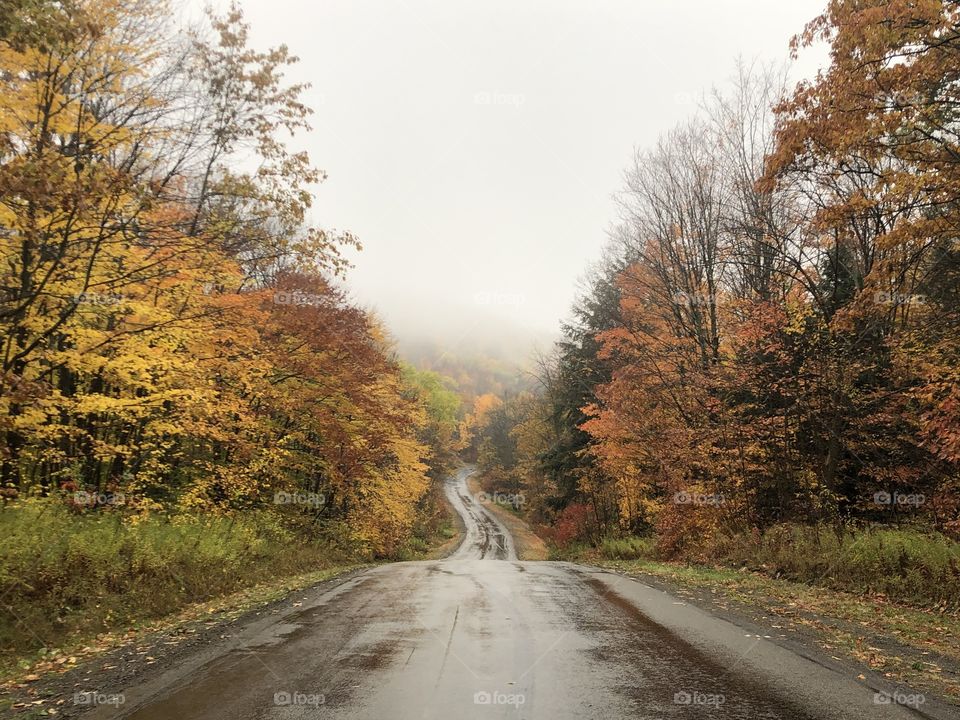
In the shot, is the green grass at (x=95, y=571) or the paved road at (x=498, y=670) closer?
the paved road at (x=498, y=670)

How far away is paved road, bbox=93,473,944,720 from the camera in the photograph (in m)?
5.12

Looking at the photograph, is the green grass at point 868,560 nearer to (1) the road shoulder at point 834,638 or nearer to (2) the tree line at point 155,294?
(1) the road shoulder at point 834,638

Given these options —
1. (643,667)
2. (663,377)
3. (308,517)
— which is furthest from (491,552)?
(643,667)

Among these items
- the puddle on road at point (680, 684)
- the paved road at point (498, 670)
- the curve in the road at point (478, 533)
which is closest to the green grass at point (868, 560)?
the paved road at point (498, 670)

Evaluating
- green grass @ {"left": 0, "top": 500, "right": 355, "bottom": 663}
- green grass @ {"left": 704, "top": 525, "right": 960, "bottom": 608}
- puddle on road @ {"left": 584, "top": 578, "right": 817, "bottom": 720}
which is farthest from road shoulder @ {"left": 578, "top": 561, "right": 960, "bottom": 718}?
green grass @ {"left": 0, "top": 500, "right": 355, "bottom": 663}

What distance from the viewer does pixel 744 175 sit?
67.7ft

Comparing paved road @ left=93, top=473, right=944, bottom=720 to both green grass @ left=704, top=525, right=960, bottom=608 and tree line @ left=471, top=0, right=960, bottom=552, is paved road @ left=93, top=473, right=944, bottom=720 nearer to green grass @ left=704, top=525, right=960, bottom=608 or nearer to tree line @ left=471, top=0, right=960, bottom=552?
green grass @ left=704, top=525, right=960, bottom=608

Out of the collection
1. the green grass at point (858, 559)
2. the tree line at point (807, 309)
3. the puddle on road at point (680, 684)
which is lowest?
the green grass at point (858, 559)

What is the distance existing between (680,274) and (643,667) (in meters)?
19.0

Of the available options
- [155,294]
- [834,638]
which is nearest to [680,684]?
[834,638]

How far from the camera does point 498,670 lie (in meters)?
6.16

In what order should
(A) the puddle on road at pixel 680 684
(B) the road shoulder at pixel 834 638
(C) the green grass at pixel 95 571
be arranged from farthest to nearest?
(C) the green grass at pixel 95 571 < (B) the road shoulder at pixel 834 638 < (A) the puddle on road at pixel 680 684

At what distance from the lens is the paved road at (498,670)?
16.8 ft

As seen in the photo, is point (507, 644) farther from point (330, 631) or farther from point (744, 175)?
point (744, 175)
